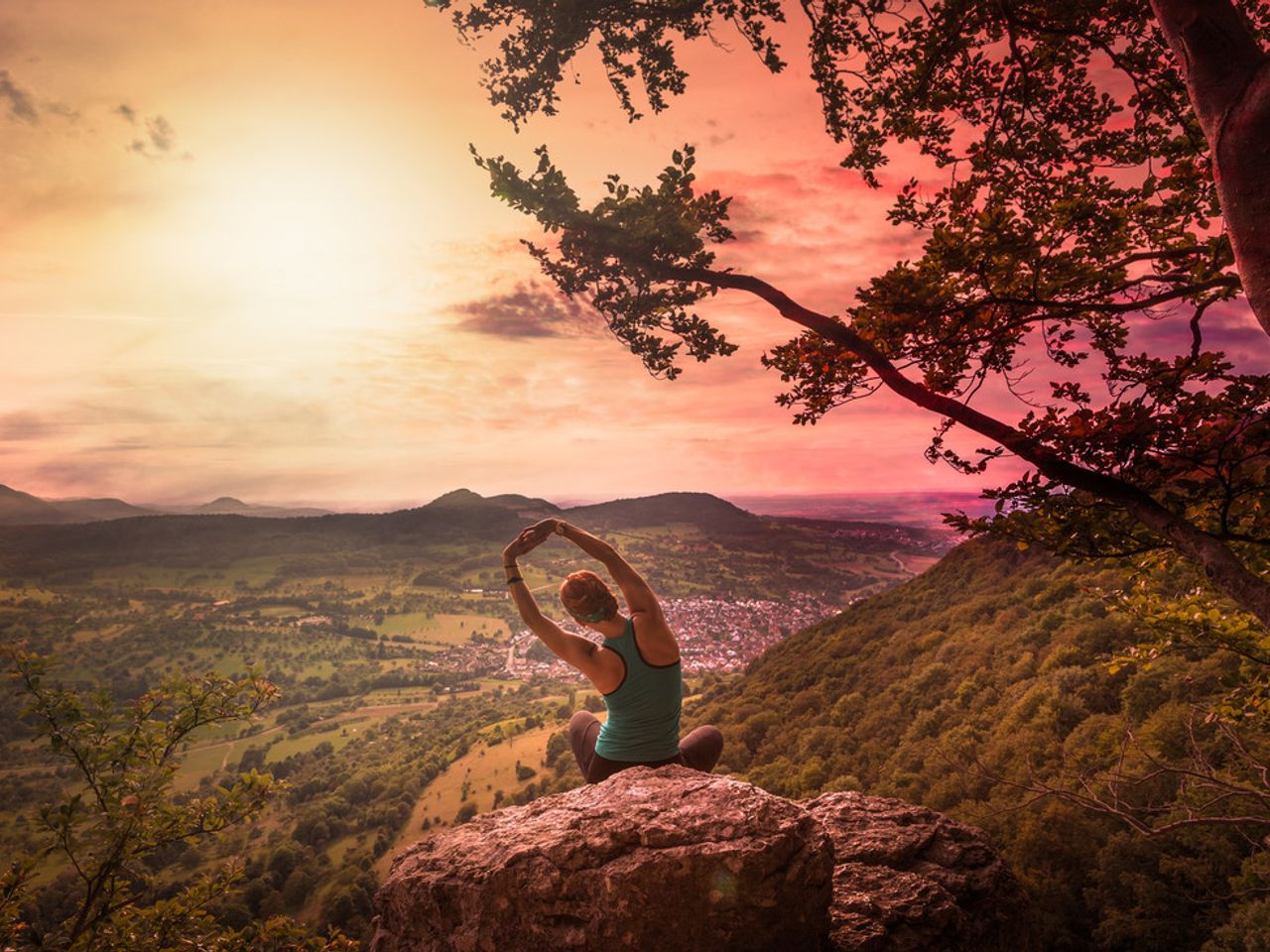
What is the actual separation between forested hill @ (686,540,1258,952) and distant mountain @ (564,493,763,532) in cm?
9110

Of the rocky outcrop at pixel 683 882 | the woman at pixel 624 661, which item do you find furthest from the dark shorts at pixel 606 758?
the rocky outcrop at pixel 683 882

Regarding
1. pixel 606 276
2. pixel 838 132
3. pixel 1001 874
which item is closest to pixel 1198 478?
pixel 1001 874

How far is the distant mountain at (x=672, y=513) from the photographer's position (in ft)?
456

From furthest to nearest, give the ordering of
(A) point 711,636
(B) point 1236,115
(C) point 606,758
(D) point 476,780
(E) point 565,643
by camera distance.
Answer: (A) point 711,636, (D) point 476,780, (C) point 606,758, (E) point 565,643, (B) point 1236,115

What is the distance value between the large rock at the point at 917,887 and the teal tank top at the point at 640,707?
1.36m

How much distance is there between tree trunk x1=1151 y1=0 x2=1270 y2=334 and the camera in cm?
264

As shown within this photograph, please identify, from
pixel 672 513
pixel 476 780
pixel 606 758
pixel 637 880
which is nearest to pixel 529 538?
pixel 606 758

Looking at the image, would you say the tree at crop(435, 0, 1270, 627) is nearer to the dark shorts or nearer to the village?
the dark shorts

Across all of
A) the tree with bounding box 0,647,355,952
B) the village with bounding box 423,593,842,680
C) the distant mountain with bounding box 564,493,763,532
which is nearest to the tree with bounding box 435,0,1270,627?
the tree with bounding box 0,647,355,952

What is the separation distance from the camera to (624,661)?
15.0 ft

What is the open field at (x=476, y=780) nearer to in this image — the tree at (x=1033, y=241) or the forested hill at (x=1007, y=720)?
the forested hill at (x=1007, y=720)

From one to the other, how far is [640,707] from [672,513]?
144 metres

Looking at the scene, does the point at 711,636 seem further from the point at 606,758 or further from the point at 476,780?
the point at 606,758

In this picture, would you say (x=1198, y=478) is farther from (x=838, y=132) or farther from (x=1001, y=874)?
(x=838, y=132)
